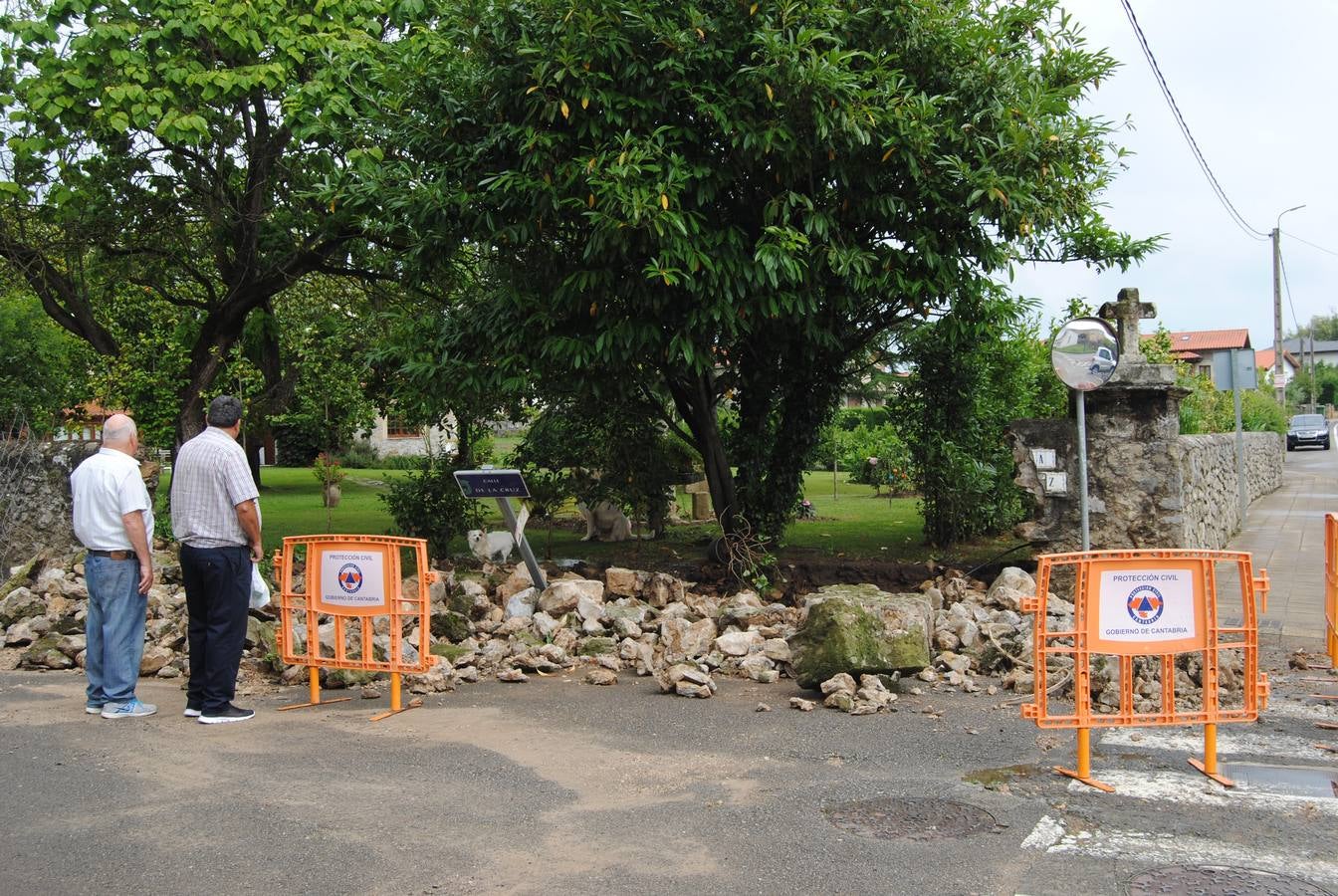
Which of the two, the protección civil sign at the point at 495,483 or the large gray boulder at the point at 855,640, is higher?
the protección civil sign at the point at 495,483

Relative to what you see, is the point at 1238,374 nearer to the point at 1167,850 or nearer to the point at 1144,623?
the point at 1144,623

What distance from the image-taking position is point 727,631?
930 centimetres

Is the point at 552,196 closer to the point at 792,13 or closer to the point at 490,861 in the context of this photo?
the point at 792,13

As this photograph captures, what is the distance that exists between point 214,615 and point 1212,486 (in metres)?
12.7

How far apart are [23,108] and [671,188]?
26.0 ft

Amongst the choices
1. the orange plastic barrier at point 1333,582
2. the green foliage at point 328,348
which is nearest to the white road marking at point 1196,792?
the orange plastic barrier at point 1333,582

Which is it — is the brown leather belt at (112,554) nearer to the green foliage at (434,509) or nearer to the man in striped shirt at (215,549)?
the man in striped shirt at (215,549)

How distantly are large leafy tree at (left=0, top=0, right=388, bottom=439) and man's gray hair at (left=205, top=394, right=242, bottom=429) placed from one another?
5034mm

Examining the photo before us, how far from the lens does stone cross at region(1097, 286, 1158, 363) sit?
11.2 m

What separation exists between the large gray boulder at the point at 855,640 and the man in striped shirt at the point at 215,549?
→ 3709 millimetres

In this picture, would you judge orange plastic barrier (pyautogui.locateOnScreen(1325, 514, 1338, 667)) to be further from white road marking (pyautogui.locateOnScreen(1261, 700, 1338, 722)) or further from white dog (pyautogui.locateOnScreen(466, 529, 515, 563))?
white dog (pyautogui.locateOnScreen(466, 529, 515, 563))

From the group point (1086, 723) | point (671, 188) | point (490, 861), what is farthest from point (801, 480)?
point (490, 861)

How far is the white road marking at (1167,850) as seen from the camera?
4.55 meters

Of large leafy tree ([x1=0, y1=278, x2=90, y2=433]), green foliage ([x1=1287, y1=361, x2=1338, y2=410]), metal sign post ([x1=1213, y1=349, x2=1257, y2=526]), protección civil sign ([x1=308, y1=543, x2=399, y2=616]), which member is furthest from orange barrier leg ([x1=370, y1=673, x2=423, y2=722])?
green foliage ([x1=1287, y1=361, x2=1338, y2=410])
